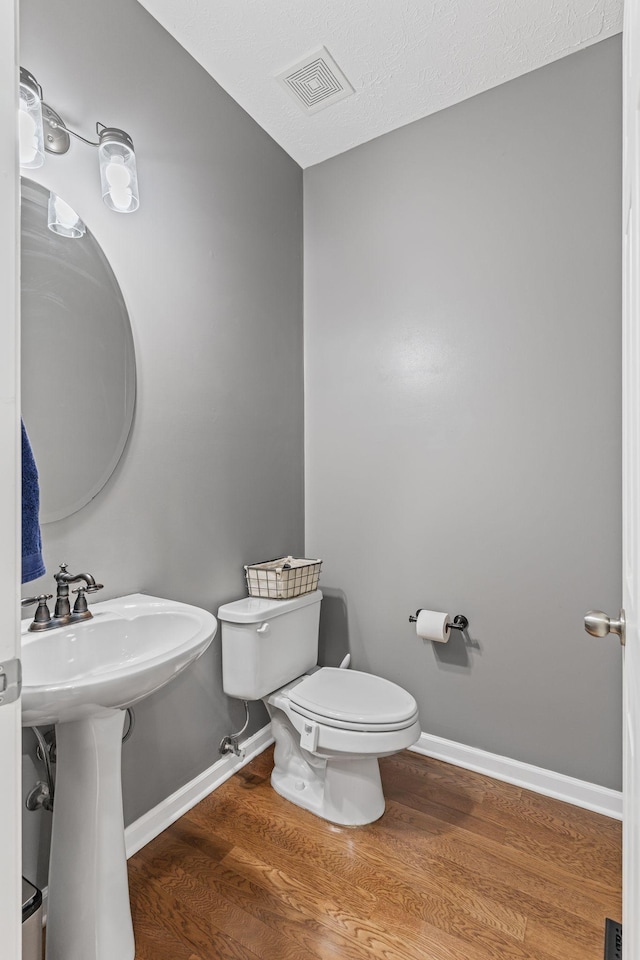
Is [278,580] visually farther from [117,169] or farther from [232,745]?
[117,169]

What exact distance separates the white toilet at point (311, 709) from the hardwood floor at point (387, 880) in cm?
8

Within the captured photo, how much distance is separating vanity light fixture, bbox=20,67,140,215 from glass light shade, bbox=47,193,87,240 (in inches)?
4.1

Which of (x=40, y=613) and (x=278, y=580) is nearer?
(x=40, y=613)

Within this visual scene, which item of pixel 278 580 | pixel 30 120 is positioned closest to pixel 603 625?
pixel 278 580

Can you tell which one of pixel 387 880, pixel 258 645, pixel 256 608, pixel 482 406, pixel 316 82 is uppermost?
pixel 316 82

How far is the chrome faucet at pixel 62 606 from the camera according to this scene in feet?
3.98

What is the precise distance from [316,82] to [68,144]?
1.08 metres

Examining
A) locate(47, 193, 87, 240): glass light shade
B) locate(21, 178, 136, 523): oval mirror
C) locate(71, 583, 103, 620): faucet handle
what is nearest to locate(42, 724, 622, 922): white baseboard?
locate(71, 583, 103, 620): faucet handle

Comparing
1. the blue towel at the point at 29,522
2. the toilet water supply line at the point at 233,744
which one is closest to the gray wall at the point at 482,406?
the toilet water supply line at the point at 233,744

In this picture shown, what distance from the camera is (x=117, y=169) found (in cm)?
142

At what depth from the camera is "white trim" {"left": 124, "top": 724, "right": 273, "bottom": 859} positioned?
5.06ft

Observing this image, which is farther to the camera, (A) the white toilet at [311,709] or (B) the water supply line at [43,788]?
(A) the white toilet at [311,709]

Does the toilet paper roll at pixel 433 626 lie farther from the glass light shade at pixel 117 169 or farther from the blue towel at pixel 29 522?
the glass light shade at pixel 117 169

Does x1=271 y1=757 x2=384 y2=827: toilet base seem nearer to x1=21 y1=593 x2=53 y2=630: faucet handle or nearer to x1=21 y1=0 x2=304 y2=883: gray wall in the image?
x1=21 y1=0 x2=304 y2=883: gray wall
